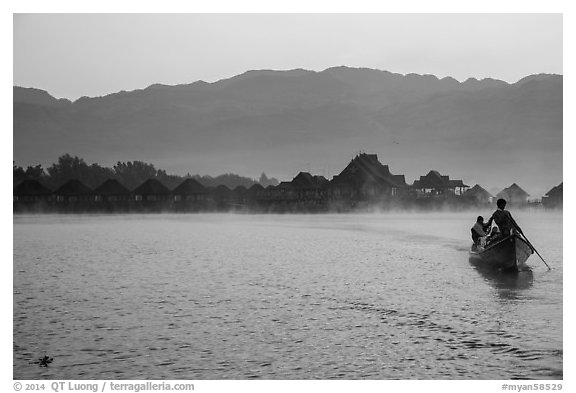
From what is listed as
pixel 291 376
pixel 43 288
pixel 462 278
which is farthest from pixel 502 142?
pixel 291 376

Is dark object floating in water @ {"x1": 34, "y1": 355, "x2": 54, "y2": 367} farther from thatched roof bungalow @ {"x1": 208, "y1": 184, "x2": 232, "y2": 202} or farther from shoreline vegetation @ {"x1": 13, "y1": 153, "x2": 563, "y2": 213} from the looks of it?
thatched roof bungalow @ {"x1": 208, "y1": 184, "x2": 232, "y2": 202}

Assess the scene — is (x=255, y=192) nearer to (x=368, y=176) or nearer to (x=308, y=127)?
(x=368, y=176)

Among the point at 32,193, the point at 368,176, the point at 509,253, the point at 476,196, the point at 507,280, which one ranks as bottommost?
the point at 507,280

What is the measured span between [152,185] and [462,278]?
2419 inches

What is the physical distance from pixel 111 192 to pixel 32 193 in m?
9.91

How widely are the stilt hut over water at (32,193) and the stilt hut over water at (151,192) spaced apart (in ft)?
31.6

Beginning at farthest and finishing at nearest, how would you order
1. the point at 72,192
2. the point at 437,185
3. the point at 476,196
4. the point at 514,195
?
the point at 476,196, the point at 437,185, the point at 72,192, the point at 514,195

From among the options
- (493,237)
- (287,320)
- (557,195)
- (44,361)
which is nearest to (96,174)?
(557,195)

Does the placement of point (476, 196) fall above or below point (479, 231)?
above

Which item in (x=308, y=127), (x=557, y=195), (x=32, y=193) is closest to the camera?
(x=557, y=195)

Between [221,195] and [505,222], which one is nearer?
[505,222]

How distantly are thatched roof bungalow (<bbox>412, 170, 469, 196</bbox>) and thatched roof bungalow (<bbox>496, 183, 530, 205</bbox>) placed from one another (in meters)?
4.61

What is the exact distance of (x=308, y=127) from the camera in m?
48.7

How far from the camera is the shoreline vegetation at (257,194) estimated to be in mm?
70438
